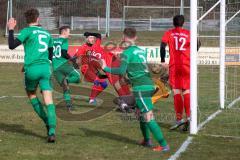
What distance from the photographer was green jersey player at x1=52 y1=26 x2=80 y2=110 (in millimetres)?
13148

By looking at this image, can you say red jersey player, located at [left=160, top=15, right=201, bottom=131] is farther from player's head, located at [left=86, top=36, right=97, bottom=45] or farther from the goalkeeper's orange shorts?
player's head, located at [left=86, top=36, right=97, bottom=45]

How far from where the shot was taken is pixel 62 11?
32938mm

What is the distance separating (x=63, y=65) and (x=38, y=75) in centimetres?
452

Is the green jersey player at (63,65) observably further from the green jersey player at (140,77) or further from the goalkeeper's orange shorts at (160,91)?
the green jersey player at (140,77)

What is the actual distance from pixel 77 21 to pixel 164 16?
18.6 feet

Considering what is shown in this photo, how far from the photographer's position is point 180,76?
425 inches

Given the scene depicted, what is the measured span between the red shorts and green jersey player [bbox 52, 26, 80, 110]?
126 inches

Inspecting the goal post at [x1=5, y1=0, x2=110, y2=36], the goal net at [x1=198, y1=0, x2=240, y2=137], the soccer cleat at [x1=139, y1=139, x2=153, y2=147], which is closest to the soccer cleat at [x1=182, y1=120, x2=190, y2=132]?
the goal net at [x1=198, y1=0, x2=240, y2=137]

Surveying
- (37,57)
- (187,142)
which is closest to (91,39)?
(37,57)

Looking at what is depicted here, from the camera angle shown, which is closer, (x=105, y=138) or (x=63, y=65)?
(x=105, y=138)

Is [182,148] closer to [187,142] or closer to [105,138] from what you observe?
[187,142]

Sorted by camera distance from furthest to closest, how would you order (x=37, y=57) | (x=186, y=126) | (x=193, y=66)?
(x=186, y=126)
(x=193, y=66)
(x=37, y=57)

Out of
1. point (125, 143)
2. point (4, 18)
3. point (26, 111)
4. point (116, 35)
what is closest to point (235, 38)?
point (26, 111)

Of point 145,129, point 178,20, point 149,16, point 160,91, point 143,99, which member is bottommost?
point 145,129
